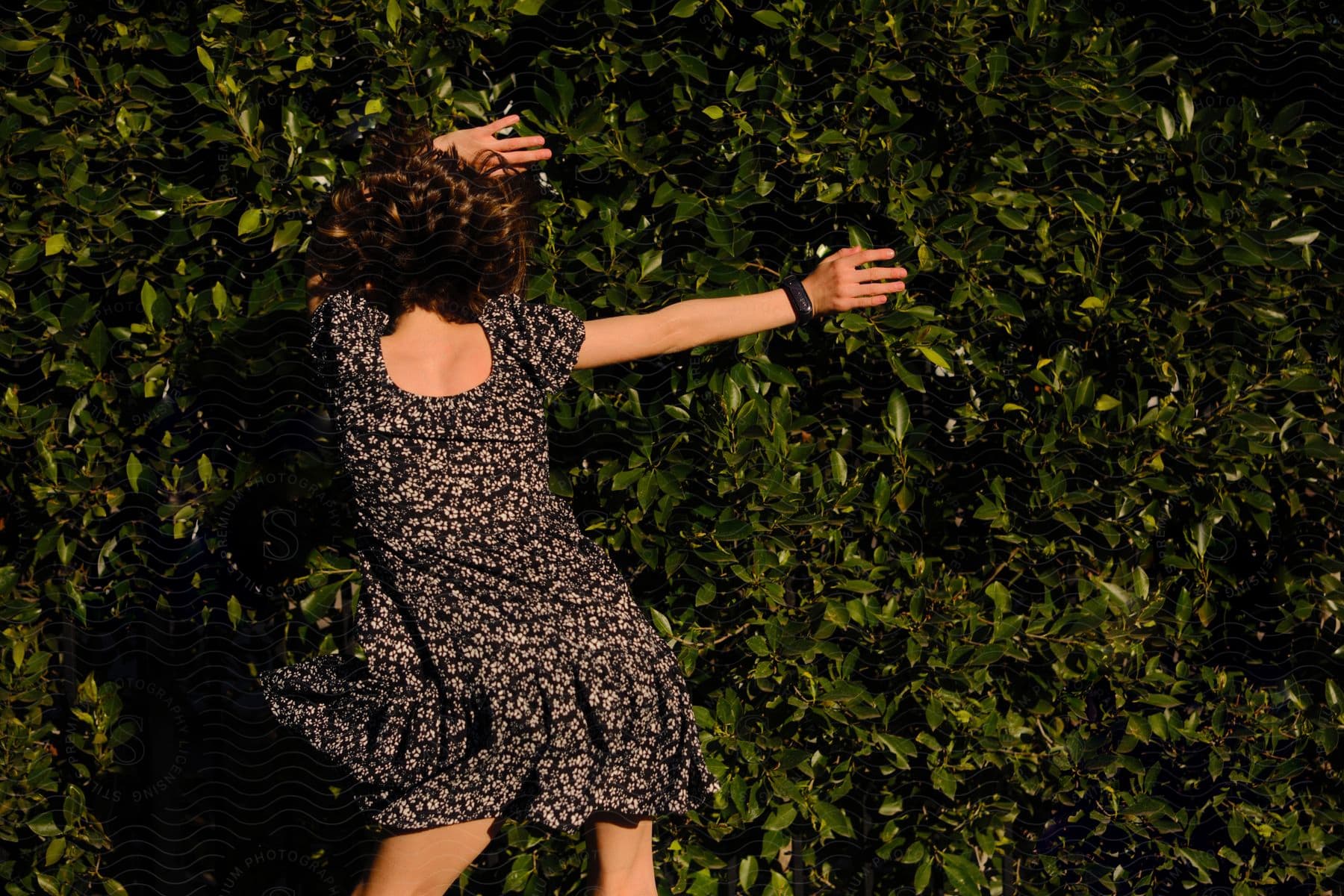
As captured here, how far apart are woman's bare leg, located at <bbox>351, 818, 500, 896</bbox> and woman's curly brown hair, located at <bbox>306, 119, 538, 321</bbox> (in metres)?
0.89

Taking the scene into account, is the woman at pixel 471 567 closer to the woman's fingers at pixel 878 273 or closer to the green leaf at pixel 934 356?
the woman's fingers at pixel 878 273

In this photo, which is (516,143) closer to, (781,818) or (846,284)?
(846,284)

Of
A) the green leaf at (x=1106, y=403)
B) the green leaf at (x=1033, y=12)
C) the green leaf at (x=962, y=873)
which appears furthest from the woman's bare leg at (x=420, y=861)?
the green leaf at (x=1033, y=12)

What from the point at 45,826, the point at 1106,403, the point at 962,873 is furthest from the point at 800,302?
the point at 45,826

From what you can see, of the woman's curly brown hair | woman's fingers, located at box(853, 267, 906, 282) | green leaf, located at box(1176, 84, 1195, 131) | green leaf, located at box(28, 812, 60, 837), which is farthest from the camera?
green leaf, located at box(28, 812, 60, 837)

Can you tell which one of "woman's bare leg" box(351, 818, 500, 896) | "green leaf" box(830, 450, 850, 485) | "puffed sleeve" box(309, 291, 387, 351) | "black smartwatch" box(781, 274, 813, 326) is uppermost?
"puffed sleeve" box(309, 291, 387, 351)

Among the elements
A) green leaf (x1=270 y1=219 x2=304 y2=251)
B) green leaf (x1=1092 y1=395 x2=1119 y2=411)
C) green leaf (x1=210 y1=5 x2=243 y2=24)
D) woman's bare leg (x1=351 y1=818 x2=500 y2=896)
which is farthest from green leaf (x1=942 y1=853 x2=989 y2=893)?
green leaf (x1=210 y1=5 x2=243 y2=24)

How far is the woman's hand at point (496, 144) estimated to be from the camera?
8.04ft

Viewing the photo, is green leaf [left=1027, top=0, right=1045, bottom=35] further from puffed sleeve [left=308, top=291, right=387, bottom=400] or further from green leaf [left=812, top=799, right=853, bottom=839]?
green leaf [left=812, top=799, right=853, bottom=839]

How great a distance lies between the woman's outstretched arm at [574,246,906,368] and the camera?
92.0 inches

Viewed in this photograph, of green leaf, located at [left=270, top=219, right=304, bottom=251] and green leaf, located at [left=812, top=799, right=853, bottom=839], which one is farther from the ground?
green leaf, located at [left=270, top=219, right=304, bottom=251]

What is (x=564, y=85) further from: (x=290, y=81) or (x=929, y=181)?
(x=929, y=181)

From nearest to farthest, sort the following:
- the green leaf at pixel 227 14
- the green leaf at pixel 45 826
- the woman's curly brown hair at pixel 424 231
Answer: the woman's curly brown hair at pixel 424 231 → the green leaf at pixel 227 14 → the green leaf at pixel 45 826

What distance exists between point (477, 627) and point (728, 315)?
2.37ft
